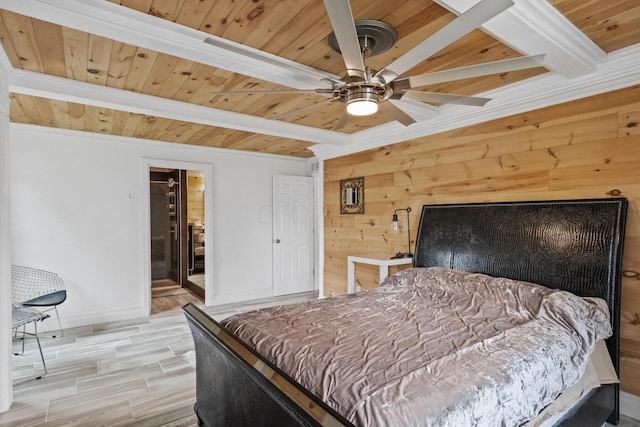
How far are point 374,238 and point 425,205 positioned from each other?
0.88 meters

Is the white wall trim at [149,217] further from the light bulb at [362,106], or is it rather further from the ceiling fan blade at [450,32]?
the ceiling fan blade at [450,32]

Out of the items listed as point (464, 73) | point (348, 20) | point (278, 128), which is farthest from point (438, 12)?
point (278, 128)

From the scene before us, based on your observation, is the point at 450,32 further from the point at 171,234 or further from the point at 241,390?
the point at 171,234

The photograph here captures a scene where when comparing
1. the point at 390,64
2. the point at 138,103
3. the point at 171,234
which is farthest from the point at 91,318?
the point at 390,64

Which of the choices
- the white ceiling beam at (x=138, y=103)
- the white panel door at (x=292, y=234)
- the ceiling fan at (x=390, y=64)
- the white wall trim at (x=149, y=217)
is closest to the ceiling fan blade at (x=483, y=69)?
the ceiling fan at (x=390, y=64)

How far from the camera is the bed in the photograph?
136 cm

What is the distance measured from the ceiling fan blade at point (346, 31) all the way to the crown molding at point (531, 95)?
1.80 m

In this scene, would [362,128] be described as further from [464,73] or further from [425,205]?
[464,73]

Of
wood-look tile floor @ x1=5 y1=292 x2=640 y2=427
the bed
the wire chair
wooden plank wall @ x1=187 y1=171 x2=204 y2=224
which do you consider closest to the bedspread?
the bed

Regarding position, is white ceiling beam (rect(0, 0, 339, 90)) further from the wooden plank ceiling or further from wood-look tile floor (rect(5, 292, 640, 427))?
wood-look tile floor (rect(5, 292, 640, 427))

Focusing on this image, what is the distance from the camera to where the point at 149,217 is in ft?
15.8

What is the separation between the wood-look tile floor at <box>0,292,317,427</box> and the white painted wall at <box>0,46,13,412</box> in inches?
10.1

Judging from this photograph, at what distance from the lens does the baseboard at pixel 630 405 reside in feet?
7.49

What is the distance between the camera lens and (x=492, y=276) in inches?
110
